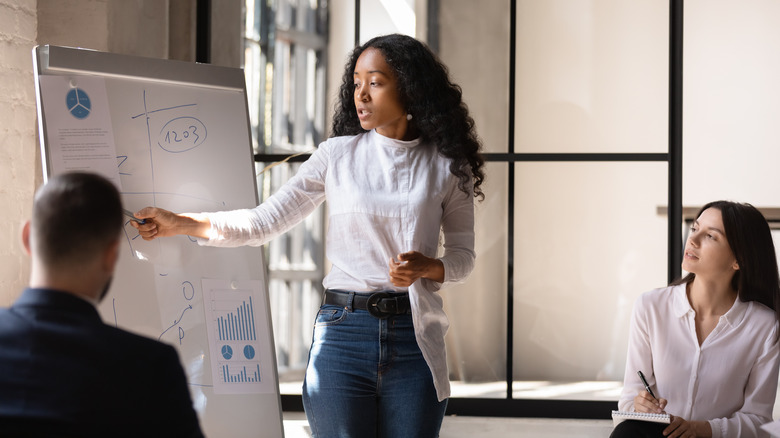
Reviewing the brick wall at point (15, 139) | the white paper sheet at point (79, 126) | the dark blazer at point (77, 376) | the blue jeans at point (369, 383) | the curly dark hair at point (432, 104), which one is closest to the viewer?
the dark blazer at point (77, 376)

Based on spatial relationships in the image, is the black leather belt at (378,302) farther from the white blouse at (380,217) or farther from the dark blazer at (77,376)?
the dark blazer at (77,376)

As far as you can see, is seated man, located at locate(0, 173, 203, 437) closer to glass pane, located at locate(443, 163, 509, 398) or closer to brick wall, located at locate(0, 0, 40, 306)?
brick wall, located at locate(0, 0, 40, 306)

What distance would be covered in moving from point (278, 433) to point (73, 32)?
5.19 feet

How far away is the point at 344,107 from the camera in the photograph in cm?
211

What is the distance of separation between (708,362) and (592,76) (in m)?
1.40

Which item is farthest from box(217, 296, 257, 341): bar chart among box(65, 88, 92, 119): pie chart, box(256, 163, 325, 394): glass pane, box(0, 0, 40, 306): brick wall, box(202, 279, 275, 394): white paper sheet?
box(256, 163, 325, 394): glass pane

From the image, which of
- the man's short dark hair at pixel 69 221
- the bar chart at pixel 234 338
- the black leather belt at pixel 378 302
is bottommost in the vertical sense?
the bar chart at pixel 234 338

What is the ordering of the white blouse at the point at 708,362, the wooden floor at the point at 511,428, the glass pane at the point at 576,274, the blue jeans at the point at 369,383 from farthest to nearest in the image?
the glass pane at the point at 576,274, the wooden floor at the point at 511,428, the white blouse at the point at 708,362, the blue jeans at the point at 369,383

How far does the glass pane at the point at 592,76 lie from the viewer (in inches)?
127

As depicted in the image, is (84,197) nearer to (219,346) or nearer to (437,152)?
(437,152)

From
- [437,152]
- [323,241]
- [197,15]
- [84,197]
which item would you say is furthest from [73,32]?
[84,197]

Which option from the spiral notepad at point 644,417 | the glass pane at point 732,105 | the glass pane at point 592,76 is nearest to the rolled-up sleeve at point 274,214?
the spiral notepad at point 644,417

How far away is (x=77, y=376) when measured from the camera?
1.04 metres

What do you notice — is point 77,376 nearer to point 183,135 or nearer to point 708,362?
point 183,135
